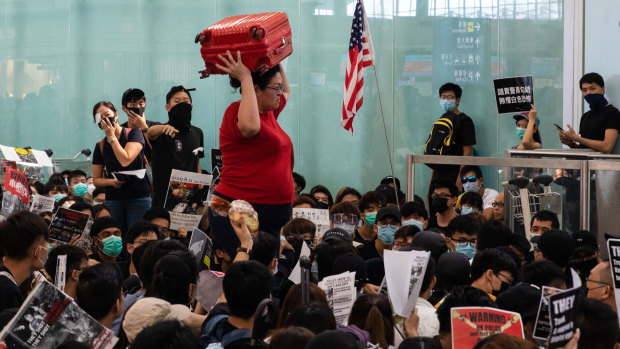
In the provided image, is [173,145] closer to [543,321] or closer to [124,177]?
[124,177]

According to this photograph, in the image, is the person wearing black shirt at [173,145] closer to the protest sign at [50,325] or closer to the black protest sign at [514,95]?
the black protest sign at [514,95]

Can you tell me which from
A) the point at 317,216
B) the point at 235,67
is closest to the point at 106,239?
the point at 317,216

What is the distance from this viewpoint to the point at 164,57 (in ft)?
39.3

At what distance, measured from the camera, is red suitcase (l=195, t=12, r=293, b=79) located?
4.21 meters

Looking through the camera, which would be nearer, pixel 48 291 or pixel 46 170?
pixel 48 291

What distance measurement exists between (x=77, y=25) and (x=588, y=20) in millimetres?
6866

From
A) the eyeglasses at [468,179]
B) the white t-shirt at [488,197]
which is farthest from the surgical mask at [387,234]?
the white t-shirt at [488,197]

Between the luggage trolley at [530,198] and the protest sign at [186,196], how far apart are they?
2.22m

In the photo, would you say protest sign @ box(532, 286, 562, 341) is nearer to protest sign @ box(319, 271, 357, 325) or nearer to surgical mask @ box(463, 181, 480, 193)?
protest sign @ box(319, 271, 357, 325)

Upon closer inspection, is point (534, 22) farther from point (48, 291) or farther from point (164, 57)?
point (48, 291)

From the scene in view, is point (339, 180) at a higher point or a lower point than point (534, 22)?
lower

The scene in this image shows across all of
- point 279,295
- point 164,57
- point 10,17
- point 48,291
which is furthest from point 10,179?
point 10,17

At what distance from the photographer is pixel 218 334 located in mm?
3342

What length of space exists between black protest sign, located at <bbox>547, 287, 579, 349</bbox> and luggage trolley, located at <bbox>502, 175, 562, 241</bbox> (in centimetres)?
343
